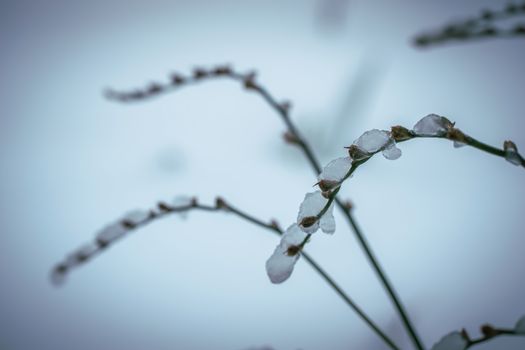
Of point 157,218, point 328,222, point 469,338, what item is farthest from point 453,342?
point 157,218

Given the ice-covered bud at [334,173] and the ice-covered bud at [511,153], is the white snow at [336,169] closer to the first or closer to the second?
the ice-covered bud at [334,173]

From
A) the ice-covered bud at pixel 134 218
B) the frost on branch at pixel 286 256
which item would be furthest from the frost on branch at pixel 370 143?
the ice-covered bud at pixel 134 218

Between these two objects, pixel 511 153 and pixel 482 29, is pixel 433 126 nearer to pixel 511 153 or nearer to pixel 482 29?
pixel 511 153

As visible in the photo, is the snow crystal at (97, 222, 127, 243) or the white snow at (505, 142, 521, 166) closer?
the white snow at (505, 142, 521, 166)

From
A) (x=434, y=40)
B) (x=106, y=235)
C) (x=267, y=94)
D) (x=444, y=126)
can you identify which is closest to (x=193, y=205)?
(x=106, y=235)

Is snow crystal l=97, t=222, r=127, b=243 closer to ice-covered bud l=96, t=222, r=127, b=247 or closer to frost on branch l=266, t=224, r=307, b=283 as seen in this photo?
ice-covered bud l=96, t=222, r=127, b=247

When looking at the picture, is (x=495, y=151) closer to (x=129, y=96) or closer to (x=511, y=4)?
(x=511, y=4)

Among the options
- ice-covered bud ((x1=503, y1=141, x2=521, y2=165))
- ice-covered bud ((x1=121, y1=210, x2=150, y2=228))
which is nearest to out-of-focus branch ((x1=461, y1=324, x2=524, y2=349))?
ice-covered bud ((x1=503, y1=141, x2=521, y2=165))
